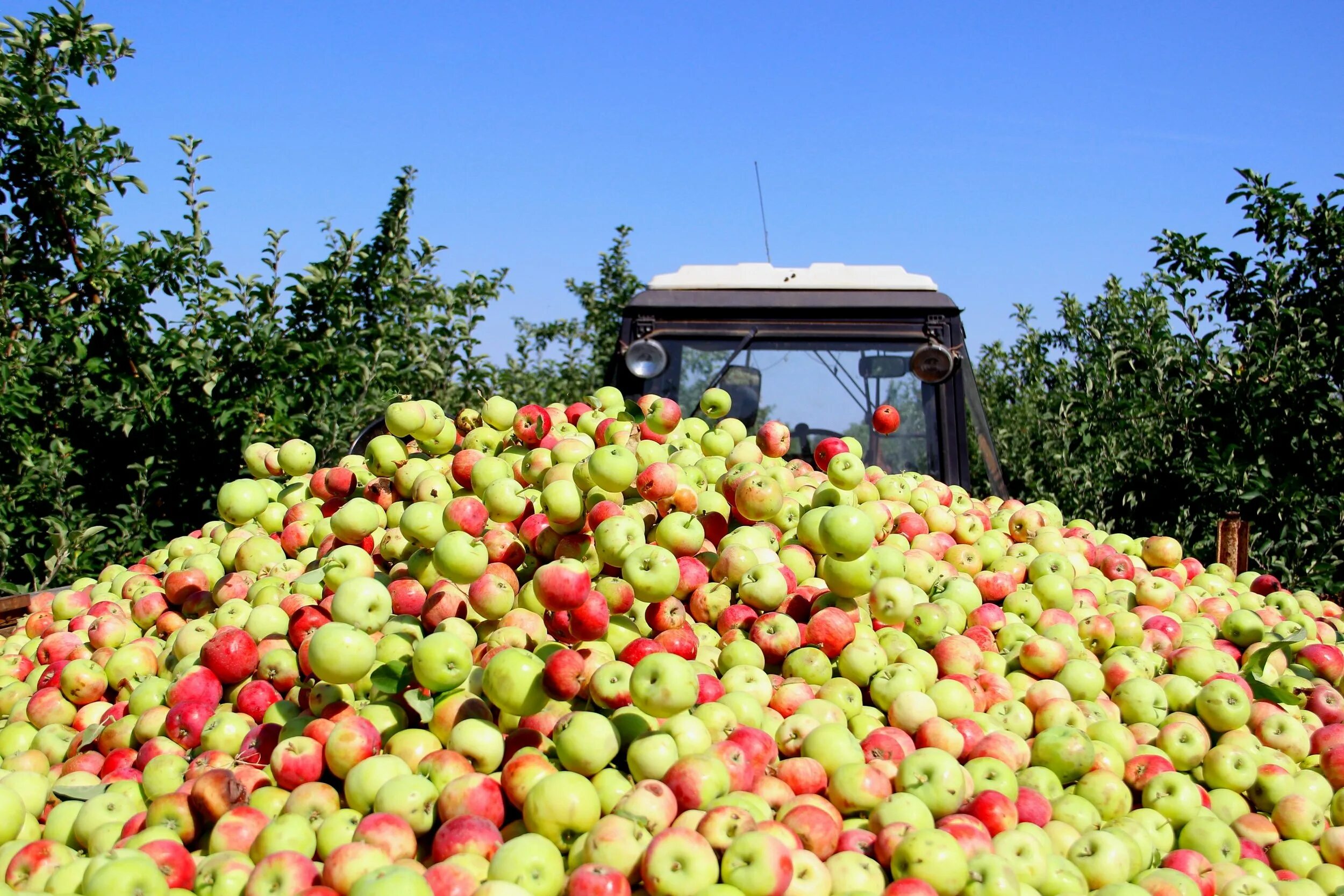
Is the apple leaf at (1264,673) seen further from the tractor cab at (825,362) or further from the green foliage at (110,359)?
the green foliage at (110,359)

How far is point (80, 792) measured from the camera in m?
2.19

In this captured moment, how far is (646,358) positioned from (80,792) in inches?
140

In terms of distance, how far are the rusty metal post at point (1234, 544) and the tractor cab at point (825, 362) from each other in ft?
4.27

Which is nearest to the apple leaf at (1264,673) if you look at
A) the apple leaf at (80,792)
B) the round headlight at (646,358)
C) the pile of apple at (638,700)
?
the pile of apple at (638,700)

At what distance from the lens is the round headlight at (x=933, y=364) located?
509 centimetres

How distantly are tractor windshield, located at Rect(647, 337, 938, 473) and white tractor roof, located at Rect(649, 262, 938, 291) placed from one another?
415mm

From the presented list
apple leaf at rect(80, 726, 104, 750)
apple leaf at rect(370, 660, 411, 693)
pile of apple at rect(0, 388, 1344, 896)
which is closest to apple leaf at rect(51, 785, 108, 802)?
pile of apple at rect(0, 388, 1344, 896)

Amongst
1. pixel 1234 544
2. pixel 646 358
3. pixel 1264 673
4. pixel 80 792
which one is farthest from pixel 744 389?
pixel 80 792

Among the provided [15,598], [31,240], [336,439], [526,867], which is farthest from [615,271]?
[526,867]

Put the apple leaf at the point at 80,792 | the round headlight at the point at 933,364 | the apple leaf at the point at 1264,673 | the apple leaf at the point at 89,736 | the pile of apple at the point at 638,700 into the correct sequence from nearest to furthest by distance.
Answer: the pile of apple at the point at 638,700 → the apple leaf at the point at 80,792 → the apple leaf at the point at 89,736 → the apple leaf at the point at 1264,673 → the round headlight at the point at 933,364

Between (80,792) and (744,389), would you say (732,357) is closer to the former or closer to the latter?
(744,389)

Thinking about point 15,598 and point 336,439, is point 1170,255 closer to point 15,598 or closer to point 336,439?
point 336,439

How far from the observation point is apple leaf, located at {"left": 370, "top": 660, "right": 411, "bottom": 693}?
7.22 feet

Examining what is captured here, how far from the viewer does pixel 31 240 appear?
5.64 metres
